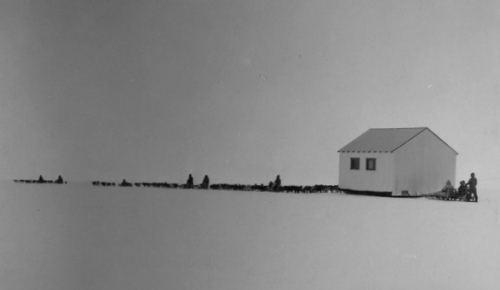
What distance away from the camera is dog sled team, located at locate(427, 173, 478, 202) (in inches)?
51.7

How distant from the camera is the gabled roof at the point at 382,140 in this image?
1294 millimetres

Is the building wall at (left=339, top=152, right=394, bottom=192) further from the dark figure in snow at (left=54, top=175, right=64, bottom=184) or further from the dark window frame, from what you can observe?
the dark figure in snow at (left=54, top=175, right=64, bottom=184)

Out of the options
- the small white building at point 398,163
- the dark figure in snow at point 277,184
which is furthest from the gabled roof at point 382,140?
the dark figure in snow at point 277,184

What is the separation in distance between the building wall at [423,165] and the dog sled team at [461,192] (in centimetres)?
2

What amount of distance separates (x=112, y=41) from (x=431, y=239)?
1.33 meters

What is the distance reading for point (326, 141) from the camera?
54.7 inches

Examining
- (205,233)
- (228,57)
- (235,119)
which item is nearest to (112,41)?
(228,57)

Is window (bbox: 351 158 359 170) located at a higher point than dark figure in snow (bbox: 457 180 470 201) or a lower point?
higher

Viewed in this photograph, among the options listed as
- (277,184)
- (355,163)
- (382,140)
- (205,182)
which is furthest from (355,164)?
(205,182)

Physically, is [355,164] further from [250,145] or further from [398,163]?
[250,145]

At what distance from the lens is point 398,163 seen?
4.19ft

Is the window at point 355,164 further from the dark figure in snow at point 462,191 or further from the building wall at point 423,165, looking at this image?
the dark figure in snow at point 462,191

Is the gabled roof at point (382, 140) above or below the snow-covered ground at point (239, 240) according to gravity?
above

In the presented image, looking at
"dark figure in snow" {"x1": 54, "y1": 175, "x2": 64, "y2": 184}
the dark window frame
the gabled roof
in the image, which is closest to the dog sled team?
the gabled roof
